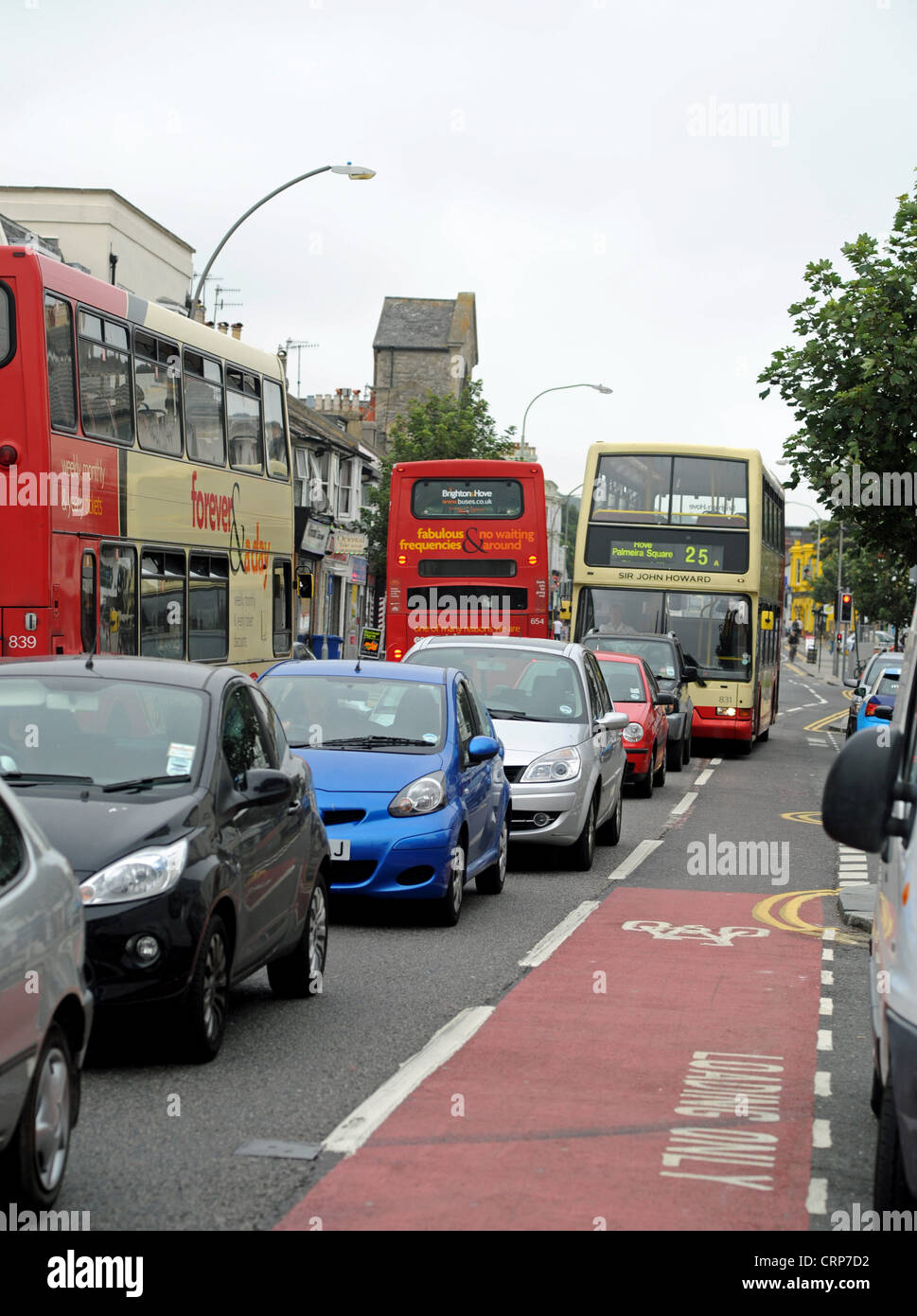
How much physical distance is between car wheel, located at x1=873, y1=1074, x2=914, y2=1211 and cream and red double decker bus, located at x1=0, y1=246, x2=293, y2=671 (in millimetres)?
10568

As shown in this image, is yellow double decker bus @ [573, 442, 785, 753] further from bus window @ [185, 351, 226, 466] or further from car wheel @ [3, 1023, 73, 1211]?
car wheel @ [3, 1023, 73, 1211]

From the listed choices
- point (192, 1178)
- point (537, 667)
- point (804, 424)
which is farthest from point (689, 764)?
point (192, 1178)

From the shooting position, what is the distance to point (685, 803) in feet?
71.1

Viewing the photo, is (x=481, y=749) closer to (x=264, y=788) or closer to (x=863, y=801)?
(x=264, y=788)

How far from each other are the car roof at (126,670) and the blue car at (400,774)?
2842 millimetres

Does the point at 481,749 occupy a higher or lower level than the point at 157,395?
lower

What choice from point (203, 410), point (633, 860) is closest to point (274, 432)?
point (203, 410)

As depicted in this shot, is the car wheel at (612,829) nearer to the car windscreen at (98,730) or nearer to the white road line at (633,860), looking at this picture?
the white road line at (633,860)

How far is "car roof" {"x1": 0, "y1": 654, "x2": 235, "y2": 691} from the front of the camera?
26.0 ft

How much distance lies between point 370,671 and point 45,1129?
24.5 feet

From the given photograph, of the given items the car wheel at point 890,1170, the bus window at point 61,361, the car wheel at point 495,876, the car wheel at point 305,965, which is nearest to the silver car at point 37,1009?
the car wheel at point 890,1170

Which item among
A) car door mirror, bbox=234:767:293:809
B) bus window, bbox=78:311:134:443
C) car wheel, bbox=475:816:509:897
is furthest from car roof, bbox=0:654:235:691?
bus window, bbox=78:311:134:443

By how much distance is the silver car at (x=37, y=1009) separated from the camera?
4.67 metres

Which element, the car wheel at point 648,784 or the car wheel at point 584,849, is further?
the car wheel at point 648,784
